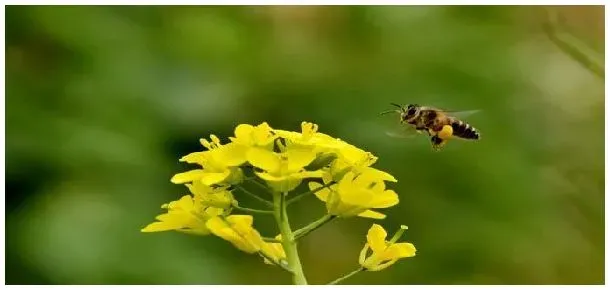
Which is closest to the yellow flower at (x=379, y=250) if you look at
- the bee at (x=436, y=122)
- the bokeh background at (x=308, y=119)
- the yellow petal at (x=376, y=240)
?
the yellow petal at (x=376, y=240)

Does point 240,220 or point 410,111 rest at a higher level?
point 410,111

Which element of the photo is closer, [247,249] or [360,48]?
[247,249]

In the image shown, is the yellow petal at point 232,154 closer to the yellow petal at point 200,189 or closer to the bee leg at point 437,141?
the yellow petal at point 200,189

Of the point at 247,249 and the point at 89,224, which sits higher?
the point at 89,224

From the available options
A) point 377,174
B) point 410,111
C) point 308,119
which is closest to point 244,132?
point 377,174

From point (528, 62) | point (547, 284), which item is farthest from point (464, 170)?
point (547, 284)

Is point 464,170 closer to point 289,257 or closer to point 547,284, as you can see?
point 547,284

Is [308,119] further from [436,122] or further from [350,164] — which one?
[350,164]
